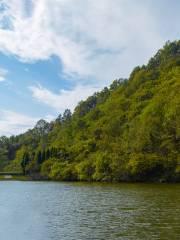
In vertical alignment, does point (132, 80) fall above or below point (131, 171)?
above

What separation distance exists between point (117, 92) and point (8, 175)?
62.7 meters

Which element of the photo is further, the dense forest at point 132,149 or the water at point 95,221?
the dense forest at point 132,149

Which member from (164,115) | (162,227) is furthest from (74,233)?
(164,115)

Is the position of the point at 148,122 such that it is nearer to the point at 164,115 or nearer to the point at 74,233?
the point at 164,115

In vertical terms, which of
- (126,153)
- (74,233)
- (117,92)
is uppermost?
(117,92)

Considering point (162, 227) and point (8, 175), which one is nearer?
point (162, 227)

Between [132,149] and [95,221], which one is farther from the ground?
[132,149]

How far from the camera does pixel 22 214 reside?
3844 cm

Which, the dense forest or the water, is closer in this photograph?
the water

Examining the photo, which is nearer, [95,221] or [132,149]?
[95,221]

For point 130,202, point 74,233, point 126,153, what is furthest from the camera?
point 126,153

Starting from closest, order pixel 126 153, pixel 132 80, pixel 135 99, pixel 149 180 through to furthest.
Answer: pixel 149 180 → pixel 126 153 → pixel 135 99 → pixel 132 80

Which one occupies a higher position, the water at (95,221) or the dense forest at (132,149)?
the dense forest at (132,149)

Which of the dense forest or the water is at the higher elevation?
the dense forest
